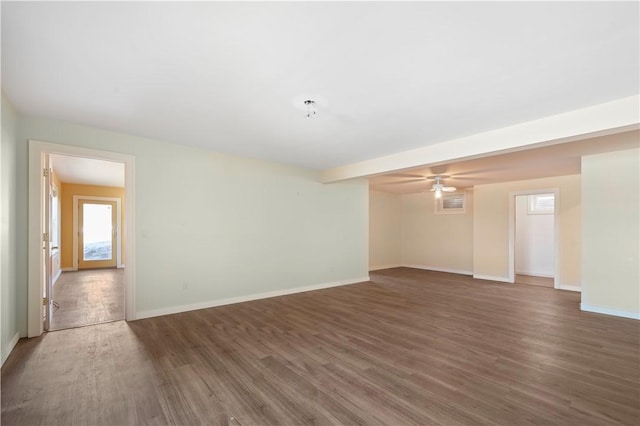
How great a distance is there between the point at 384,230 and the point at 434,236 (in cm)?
153

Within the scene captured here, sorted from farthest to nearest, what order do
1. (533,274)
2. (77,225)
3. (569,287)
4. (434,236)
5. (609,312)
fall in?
(434,236)
(77,225)
(533,274)
(569,287)
(609,312)

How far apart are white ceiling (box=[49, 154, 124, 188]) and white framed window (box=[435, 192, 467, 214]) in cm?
839

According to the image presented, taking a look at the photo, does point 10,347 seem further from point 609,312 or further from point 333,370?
point 609,312

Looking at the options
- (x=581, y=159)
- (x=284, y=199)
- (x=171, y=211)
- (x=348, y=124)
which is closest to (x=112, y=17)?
(x=348, y=124)

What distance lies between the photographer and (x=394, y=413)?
2000mm

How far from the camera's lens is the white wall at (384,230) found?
9031 mm

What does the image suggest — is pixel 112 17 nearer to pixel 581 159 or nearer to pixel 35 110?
pixel 35 110

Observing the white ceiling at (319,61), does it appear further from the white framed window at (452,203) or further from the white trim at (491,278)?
the white framed window at (452,203)

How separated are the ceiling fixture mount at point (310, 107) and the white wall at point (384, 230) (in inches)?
241

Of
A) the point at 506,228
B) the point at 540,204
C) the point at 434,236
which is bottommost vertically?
the point at 434,236

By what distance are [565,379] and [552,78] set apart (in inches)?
97.8

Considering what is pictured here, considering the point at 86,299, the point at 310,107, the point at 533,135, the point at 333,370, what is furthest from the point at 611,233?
the point at 86,299

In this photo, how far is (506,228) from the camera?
23.5 feet

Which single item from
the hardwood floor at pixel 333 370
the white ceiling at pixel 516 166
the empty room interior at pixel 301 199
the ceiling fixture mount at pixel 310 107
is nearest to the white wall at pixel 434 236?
the white ceiling at pixel 516 166
